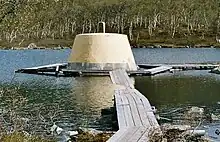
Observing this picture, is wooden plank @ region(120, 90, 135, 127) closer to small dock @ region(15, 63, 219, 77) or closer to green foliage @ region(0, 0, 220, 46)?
small dock @ region(15, 63, 219, 77)

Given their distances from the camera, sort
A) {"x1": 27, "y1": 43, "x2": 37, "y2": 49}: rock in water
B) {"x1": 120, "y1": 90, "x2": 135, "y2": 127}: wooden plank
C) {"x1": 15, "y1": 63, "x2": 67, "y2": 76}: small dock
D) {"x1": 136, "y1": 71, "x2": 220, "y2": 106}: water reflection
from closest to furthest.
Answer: {"x1": 120, "y1": 90, "x2": 135, "y2": 127}: wooden plank
{"x1": 136, "y1": 71, "x2": 220, "y2": 106}: water reflection
{"x1": 15, "y1": 63, "x2": 67, "y2": 76}: small dock
{"x1": 27, "y1": 43, "x2": 37, "y2": 49}: rock in water

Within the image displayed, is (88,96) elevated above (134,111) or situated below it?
below

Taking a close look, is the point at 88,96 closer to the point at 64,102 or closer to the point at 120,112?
the point at 64,102

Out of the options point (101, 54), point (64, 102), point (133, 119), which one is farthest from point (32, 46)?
point (133, 119)

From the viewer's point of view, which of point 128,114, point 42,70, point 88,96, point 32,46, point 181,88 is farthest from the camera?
point 32,46

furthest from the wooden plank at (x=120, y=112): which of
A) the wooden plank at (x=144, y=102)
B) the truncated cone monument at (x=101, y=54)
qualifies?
the truncated cone monument at (x=101, y=54)

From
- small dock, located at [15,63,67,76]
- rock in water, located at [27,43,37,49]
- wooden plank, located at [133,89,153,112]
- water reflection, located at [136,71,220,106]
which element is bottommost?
rock in water, located at [27,43,37,49]

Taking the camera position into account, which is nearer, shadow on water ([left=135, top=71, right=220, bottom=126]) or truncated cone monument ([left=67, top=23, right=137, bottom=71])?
shadow on water ([left=135, top=71, right=220, bottom=126])

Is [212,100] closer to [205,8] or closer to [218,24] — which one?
[218,24]

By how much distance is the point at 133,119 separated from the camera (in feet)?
60.2

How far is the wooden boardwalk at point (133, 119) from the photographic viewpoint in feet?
47.4

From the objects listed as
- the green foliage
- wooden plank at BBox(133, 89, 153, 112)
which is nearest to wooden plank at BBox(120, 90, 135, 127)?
wooden plank at BBox(133, 89, 153, 112)

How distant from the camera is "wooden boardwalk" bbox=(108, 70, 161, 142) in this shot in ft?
47.4

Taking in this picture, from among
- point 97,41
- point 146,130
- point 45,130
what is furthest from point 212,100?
point 97,41
